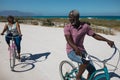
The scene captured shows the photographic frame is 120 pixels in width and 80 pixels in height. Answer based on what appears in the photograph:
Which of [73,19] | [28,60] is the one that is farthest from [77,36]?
[28,60]

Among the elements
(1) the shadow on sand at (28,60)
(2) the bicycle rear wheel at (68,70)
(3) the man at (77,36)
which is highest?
(3) the man at (77,36)

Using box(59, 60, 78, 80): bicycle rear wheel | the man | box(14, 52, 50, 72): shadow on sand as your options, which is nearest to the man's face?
the man

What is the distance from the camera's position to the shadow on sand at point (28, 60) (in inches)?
322

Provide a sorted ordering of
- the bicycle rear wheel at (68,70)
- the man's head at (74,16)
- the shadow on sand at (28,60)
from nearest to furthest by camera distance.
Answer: the man's head at (74,16) < the bicycle rear wheel at (68,70) < the shadow on sand at (28,60)

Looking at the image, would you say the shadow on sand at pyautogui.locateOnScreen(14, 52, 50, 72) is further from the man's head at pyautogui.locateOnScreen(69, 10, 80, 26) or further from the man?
the man's head at pyautogui.locateOnScreen(69, 10, 80, 26)

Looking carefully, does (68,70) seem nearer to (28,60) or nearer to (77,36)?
(77,36)

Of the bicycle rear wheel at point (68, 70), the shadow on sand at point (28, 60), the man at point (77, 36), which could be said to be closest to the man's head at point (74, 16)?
the man at point (77, 36)

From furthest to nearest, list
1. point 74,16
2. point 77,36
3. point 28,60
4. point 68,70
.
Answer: point 28,60 < point 68,70 < point 77,36 < point 74,16

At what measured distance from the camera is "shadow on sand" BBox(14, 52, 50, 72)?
8168 mm

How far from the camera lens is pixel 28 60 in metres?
9.44

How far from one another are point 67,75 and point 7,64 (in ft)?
11.2

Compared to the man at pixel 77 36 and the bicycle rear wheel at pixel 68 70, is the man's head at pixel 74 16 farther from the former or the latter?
the bicycle rear wheel at pixel 68 70

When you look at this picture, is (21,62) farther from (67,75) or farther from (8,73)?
(67,75)

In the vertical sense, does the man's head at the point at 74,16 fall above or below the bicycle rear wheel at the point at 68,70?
above
